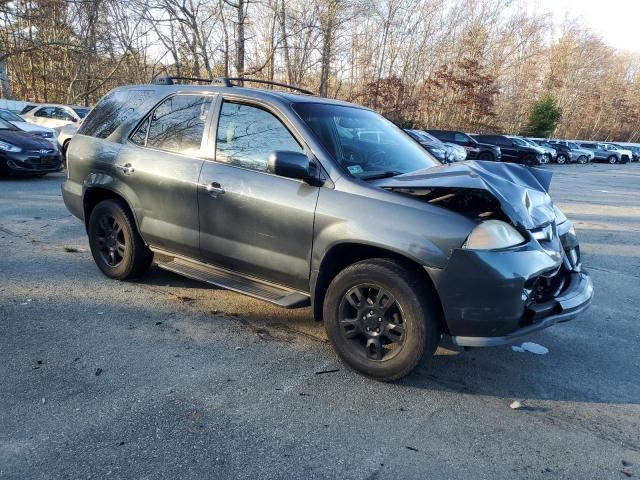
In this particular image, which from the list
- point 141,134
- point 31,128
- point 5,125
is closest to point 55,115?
point 31,128

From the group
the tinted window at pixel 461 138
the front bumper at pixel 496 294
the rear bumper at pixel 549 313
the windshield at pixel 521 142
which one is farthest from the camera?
the windshield at pixel 521 142

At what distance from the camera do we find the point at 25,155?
34.4ft

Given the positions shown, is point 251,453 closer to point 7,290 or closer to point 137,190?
point 137,190

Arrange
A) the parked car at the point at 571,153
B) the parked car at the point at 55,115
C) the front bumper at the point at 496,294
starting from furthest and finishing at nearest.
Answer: the parked car at the point at 571,153 → the parked car at the point at 55,115 → the front bumper at the point at 496,294

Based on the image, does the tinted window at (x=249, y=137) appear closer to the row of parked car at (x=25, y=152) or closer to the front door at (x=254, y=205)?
the front door at (x=254, y=205)

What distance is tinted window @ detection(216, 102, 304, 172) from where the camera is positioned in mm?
3555

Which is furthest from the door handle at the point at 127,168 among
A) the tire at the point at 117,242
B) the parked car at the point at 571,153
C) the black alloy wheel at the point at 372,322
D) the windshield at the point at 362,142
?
the parked car at the point at 571,153

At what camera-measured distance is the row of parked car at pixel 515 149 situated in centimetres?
2102

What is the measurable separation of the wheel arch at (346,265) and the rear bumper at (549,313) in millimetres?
238

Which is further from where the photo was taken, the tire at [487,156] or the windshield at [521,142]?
the windshield at [521,142]

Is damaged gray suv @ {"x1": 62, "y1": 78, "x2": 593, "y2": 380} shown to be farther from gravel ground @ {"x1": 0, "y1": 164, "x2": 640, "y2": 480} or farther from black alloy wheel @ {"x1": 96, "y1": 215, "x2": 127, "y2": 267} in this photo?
gravel ground @ {"x1": 0, "y1": 164, "x2": 640, "y2": 480}

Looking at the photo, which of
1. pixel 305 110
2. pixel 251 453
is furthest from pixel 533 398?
pixel 305 110

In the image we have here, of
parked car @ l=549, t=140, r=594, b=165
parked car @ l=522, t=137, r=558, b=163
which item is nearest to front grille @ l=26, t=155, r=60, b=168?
parked car @ l=522, t=137, r=558, b=163

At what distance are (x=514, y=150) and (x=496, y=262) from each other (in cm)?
2865
